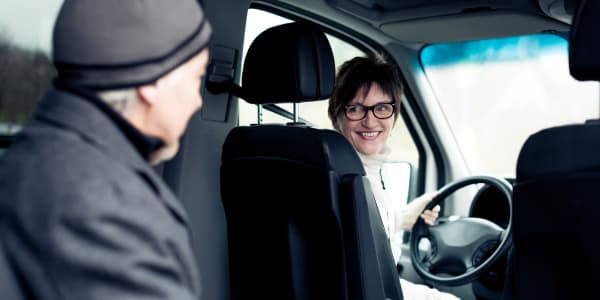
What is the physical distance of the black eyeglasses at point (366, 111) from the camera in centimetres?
277

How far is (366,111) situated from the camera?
2.77 metres

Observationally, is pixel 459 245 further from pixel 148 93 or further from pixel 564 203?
pixel 148 93

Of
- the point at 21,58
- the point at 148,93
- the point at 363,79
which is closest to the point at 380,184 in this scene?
the point at 363,79

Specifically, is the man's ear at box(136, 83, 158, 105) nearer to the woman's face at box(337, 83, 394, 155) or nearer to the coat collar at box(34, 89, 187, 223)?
the coat collar at box(34, 89, 187, 223)

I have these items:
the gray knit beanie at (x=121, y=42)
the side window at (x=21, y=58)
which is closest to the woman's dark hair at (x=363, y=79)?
the side window at (x=21, y=58)

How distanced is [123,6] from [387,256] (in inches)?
52.7

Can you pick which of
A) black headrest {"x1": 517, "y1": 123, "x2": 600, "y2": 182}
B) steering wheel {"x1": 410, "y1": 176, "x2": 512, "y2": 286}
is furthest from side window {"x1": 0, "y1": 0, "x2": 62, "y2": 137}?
steering wheel {"x1": 410, "y1": 176, "x2": 512, "y2": 286}

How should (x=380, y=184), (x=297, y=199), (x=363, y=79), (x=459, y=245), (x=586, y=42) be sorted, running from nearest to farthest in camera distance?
1. (x=586, y=42)
2. (x=297, y=199)
3. (x=380, y=184)
4. (x=363, y=79)
5. (x=459, y=245)

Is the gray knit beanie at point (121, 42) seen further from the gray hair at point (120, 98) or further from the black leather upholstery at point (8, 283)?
the black leather upholstery at point (8, 283)

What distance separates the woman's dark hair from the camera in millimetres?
2795

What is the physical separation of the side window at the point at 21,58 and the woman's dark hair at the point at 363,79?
1040mm

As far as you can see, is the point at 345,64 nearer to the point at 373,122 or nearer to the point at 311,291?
the point at 373,122

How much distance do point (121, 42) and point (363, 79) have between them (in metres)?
1.75

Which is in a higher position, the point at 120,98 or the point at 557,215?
the point at 120,98
